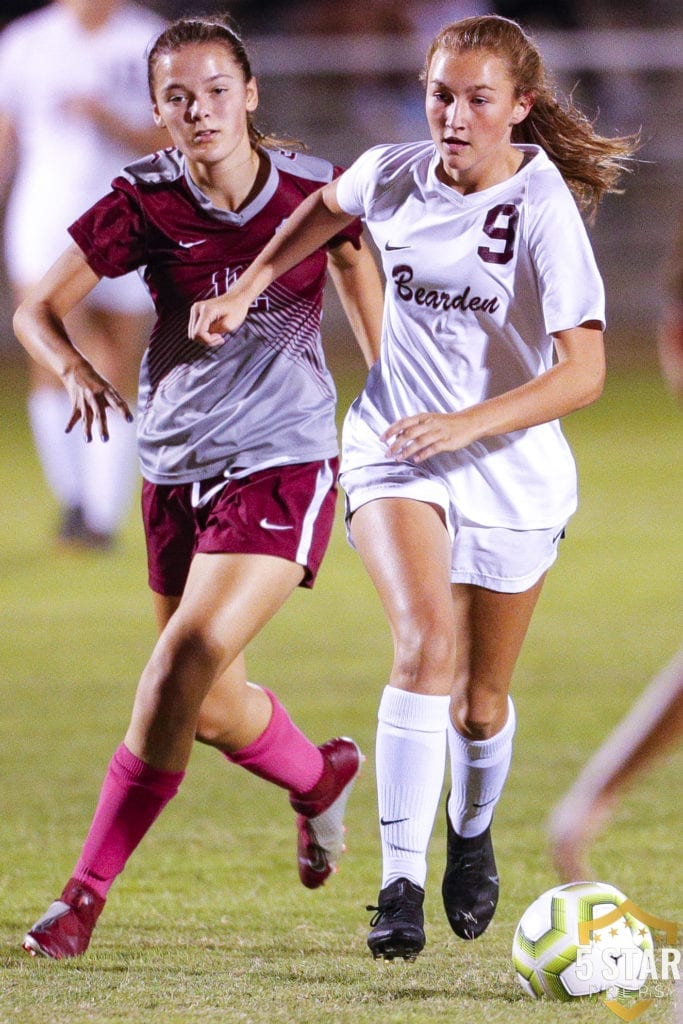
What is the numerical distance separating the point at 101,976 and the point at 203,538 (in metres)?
1.07

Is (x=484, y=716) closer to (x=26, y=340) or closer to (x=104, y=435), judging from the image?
(x=104, y=435)

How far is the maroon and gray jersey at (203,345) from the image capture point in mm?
4324

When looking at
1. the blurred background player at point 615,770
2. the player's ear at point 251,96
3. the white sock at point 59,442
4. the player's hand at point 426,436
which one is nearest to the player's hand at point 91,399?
the player's hand at point 426,436

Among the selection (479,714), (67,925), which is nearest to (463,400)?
(479,714)

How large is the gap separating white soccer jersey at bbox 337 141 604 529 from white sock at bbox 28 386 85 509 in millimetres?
5809

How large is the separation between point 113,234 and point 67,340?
0.99 feet

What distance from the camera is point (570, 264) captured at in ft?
12.7

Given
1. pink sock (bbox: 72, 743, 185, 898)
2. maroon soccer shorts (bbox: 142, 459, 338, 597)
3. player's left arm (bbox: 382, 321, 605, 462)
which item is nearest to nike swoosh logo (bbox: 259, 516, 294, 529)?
maroon soccer shorts (bbox: 142, 459, 338, 597)

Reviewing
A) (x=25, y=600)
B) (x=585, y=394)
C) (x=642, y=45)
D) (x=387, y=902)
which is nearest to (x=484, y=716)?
(x=387, y=902)

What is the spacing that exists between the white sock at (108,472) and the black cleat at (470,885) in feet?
18.3

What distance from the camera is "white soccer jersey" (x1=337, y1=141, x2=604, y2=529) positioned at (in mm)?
3920

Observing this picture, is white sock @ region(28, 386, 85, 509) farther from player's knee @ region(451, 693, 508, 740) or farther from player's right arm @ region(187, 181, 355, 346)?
player's knee @ region(451, 693, 508, 740)

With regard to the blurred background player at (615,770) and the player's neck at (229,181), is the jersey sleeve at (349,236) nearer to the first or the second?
the player's neck at (229,181)

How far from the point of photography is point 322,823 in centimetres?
472
